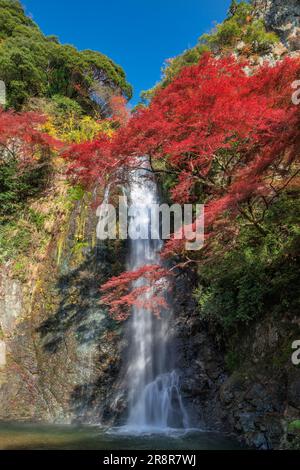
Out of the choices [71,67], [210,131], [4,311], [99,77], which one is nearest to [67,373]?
[4,311]

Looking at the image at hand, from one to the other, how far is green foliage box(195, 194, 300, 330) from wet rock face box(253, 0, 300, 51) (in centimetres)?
1243

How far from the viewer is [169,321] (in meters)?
9.45

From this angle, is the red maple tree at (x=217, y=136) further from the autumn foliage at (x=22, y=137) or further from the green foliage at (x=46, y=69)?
the green foliage at (x=46, y=69)

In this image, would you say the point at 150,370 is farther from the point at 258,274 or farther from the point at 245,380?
the point at 258,274

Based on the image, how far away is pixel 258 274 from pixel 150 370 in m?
3.99

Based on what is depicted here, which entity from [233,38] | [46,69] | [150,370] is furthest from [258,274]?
[46,69]

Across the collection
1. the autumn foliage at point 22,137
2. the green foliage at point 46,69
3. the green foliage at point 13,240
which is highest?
the green foliage at point 46,69

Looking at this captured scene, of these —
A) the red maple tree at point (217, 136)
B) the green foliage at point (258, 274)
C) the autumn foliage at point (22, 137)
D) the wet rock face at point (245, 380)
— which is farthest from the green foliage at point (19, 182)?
the green foliage at point (258, 274)

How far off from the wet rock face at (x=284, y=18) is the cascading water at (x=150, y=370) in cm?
1188

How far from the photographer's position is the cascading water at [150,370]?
7742mm

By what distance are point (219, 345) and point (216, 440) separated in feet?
6.55

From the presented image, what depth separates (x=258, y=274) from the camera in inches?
274

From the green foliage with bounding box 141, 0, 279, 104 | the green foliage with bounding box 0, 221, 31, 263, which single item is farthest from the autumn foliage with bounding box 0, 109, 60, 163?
the green foliage with bounding box 141, 0, 279, 104

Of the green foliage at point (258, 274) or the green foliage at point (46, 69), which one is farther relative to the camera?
the green foliage at point (46, 69)
